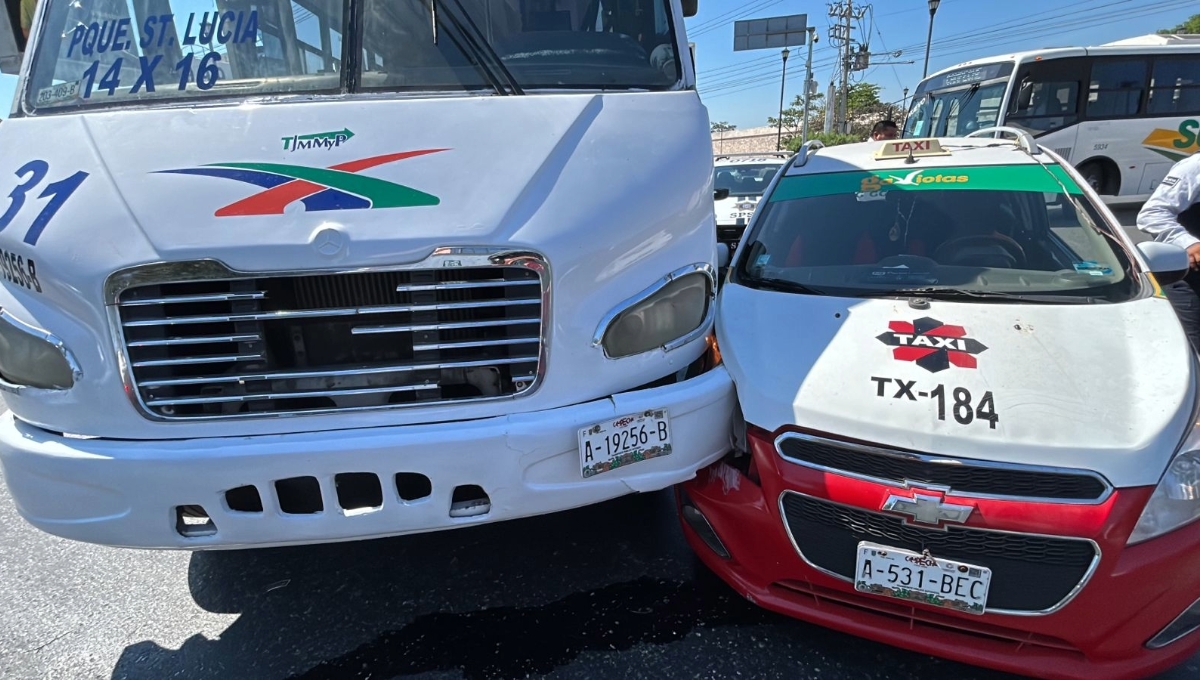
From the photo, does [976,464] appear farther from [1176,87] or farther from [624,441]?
[1176,87]

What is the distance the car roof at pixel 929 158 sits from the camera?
11.2 feet

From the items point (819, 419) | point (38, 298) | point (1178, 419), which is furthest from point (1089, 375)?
point (38, 298)

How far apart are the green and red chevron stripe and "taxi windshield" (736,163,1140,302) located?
1.75 m

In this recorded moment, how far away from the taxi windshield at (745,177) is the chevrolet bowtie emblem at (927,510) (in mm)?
7923

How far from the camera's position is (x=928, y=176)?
340cm

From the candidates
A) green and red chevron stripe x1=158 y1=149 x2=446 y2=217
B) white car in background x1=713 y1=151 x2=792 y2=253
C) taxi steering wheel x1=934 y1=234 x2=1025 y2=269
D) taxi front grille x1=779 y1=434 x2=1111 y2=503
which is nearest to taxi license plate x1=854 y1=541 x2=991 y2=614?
taxi front grille x1=779 y1=434 x2=1111 y2=503

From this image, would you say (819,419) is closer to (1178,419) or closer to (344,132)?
(1178,419)

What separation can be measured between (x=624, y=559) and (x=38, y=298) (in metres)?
2.29

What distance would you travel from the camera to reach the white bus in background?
484 inches

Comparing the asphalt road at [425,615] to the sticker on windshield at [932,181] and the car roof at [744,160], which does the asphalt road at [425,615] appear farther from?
the car roof at [744,160]

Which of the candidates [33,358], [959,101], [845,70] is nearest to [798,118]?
[845,70]

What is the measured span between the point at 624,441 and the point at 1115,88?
49.7ft

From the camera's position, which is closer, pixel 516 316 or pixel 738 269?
pixel 516 316

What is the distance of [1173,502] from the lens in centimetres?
188
